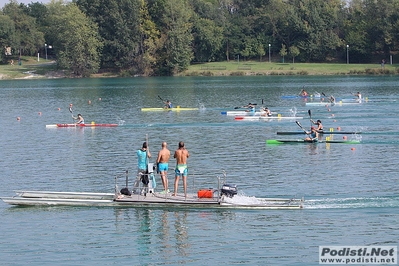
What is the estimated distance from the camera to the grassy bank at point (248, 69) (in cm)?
13850

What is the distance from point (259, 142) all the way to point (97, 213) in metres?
22.2

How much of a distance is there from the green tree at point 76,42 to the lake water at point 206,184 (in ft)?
230

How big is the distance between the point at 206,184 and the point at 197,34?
12085 centimetres

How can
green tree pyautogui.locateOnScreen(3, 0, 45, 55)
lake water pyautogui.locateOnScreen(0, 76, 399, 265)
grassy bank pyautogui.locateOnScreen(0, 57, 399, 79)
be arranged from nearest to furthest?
lake water pyautogui.locateOnScreen(0, 76, 399, 265) < grassy bank pyautogui.locateOnScreen(0, 57, 399, 79) < green tree pyautogui.locateOnScreen(3, 0, 45, 55)

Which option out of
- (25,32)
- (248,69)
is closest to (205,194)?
(248,69)

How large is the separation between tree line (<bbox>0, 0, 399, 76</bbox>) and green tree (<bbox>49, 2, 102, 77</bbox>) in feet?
0.67

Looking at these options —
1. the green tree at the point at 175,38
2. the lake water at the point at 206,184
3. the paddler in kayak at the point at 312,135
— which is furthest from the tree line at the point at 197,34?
the paddler in kayak at the point at 312,135

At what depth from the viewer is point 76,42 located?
5738 inches

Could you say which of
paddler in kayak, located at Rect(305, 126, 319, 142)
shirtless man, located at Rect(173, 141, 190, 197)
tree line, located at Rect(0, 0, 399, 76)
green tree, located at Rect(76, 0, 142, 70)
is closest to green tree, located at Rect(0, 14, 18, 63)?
tree line, located at Rect(0, 0, 399, 76)

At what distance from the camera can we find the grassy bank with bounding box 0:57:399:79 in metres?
138

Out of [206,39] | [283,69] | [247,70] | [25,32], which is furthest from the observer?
[25,32]

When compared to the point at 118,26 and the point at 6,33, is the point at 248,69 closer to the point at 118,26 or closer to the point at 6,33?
the point at 118,26

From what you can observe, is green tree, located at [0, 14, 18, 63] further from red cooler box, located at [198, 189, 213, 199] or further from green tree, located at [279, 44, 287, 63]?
red cooler box, located at [198, 189, 213, 199]

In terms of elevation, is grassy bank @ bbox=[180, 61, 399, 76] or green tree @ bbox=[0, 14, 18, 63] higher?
green tree @ bbox=[0, 14, 18, 63]
